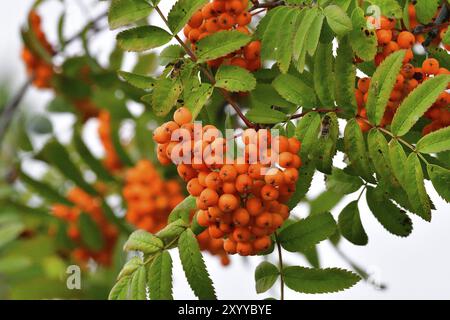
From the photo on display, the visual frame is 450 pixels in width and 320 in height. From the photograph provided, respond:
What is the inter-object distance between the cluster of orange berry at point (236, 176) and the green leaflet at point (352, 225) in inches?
13.6

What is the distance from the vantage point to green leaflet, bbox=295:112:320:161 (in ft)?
4.87

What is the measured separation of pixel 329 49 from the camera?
60.2 inches

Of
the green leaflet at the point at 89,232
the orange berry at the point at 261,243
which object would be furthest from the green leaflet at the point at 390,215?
the green leaflet at the point at 89,232

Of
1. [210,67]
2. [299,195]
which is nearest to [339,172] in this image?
[299,195]

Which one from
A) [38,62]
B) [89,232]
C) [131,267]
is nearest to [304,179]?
[131,267]

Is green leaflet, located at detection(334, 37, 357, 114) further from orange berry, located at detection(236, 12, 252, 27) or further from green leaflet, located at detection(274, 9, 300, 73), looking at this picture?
orange berry, located at detection(236, 12, 252, 27)

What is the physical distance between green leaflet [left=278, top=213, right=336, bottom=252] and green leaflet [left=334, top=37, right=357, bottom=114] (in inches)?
10.9

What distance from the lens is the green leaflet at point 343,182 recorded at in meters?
1.72

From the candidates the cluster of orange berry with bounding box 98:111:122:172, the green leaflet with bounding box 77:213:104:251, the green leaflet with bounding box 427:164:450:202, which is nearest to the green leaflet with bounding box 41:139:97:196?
the green leaflet with bounding box 77:213:104:251

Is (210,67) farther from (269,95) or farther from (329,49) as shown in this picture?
(329,49)

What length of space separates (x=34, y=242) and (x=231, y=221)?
2083mm

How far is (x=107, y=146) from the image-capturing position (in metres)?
3.43

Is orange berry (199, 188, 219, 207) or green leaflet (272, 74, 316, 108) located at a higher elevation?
green leaflet (272, 74, 316, 108)

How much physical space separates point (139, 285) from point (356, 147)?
0.52 meters
